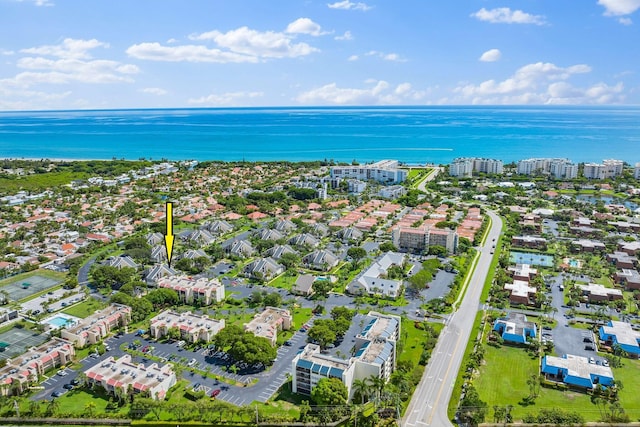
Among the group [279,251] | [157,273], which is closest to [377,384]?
[157,273]

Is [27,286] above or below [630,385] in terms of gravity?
above

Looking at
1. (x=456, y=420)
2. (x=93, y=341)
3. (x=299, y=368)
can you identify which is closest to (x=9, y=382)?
(x=93, y=341)

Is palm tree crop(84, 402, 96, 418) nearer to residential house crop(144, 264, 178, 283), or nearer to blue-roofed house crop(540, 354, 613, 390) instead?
residential house crop(144, 264, 178, 283)

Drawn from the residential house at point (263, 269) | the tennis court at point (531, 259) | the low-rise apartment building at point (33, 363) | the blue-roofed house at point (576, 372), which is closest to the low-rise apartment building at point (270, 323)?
the residential house at point (263, 269)

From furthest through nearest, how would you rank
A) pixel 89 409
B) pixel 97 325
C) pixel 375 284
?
pixel 375 284
pixel 97 325
pixel 89 409

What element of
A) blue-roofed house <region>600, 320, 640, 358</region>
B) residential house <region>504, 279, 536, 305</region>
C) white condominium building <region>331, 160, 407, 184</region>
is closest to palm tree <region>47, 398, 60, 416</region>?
residential house <region>504, 279, 536, 305</region>

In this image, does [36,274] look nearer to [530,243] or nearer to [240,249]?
[240,249]

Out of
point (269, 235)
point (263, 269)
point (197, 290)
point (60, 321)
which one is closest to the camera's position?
point (60, 321)

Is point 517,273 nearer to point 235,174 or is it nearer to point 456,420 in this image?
point 456,420
